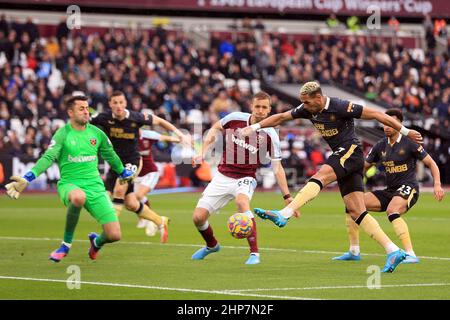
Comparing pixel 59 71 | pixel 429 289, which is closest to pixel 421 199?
pixel 59 71

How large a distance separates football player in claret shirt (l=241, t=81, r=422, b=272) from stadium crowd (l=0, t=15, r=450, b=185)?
21661 mm

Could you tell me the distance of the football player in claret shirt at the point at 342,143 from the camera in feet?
45.2

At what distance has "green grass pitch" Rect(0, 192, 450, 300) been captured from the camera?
1210cm

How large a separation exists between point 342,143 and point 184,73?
29.2 m

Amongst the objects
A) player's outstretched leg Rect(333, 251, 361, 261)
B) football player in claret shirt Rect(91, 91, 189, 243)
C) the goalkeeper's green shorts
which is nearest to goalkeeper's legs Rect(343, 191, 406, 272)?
player's outstretched leg Rect(333, 251, 361, 261)

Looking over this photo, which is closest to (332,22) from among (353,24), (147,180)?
(353,24)

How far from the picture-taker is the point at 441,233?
21.2m

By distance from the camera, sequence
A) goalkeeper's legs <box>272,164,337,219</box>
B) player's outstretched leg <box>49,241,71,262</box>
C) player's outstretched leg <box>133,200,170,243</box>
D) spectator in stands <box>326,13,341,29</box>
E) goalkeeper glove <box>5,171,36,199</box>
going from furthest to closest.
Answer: spectator in stands <box>326,13,341,29</box> < player's outstretched leg <box>133,200,170,243</box> < player's outstretched leg <box>49,241,71,262</box> < goalkeeper glove <box>5,171,36,199</box> < goalkeeper's legs <box>272,164,337,219</box>

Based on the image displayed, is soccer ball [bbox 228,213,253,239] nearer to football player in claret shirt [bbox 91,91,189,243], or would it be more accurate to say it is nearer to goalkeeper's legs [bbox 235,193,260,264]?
goalkeeper's legs [bbox 235,193,260,264]

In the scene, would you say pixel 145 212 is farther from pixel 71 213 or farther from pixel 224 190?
pixel 71 213

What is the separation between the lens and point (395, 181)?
1648 cm

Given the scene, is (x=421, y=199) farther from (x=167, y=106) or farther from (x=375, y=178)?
(x=167, y=106)

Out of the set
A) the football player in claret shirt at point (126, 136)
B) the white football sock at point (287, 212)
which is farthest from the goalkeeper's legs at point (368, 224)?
the football player in claret shirt at point (126, 136)

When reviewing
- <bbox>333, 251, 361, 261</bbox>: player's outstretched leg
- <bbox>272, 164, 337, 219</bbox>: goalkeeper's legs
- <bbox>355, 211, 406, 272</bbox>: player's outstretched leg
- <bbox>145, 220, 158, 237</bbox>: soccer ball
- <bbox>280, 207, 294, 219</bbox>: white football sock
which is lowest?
<bbox>145, 220, 158, 237</bbox>: soccer ball
